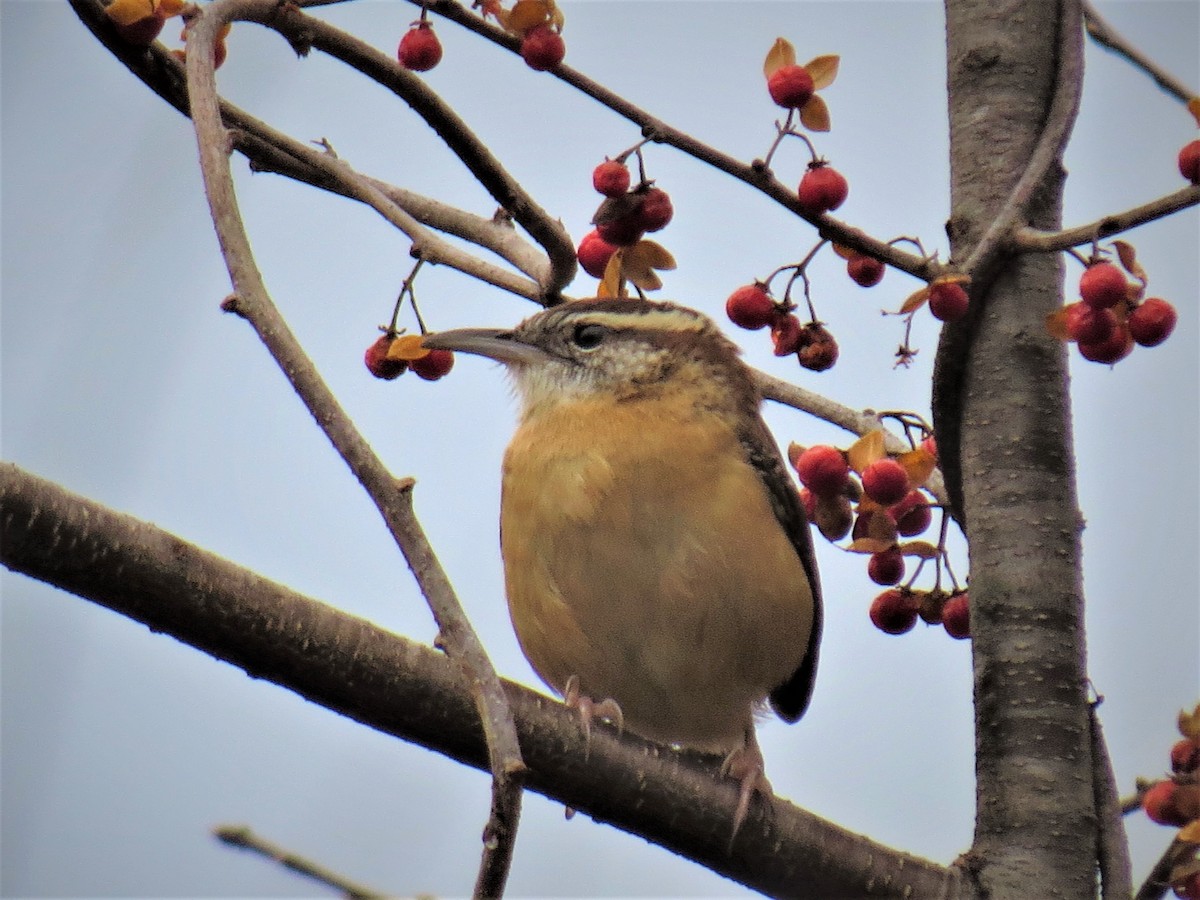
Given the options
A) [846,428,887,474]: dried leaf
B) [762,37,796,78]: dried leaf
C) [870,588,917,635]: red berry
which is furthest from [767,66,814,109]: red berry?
[870,588,917,635]: red berry

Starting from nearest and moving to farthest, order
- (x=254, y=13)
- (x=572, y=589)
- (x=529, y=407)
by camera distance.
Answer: (x=254, y=13) < (x=572, y=589) < (x=529, y=407)

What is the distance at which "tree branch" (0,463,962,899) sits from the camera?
2.31 m

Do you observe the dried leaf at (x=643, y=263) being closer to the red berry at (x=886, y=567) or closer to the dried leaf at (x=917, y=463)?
the dried leaf at (x=917, y=463)

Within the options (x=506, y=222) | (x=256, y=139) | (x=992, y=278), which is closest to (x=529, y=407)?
(x=506, y=222)

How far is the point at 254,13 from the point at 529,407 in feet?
6.25

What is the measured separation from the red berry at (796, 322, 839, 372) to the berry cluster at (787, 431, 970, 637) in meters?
0.23

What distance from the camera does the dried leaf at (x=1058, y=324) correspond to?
125 inches

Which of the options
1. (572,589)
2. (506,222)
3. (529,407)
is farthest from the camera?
(529,407)

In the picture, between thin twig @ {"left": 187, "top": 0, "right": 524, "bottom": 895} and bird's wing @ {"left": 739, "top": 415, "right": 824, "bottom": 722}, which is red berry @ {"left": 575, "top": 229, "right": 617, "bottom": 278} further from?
thin twig @ {"left": 187, "top": 0, "right": 524, "bottom": 895}

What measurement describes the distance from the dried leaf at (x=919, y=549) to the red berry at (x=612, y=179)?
3.99ft

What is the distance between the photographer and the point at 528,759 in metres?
2.71

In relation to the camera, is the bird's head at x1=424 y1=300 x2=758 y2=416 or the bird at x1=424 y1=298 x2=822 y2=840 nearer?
the bird at x1=424 y1=298 x2=822 y2=840

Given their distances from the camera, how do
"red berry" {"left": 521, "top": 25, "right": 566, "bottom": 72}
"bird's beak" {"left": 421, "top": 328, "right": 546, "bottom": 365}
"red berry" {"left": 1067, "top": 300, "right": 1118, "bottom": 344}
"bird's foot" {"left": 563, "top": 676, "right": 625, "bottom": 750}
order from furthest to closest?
"bird's beak" {"left": 421, "top": 328, "right": 546, "bottom": 365}, "bird's foot" {"left": 563, "top": 676, "right": 625, "bottom": 750}, "red berry" {"left": 521, "top": 25, "right": 566, "bottom": 72}, "red berry" {"left": 1067, "top": 300, "right": 1118, "bottom": 344}

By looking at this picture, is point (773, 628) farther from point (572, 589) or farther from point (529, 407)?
point (529, 407)
